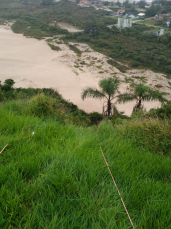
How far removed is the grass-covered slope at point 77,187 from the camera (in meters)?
1.46

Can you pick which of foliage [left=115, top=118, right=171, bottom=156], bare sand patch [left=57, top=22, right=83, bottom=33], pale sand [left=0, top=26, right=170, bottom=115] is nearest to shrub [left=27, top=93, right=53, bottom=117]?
foliage [left=115, top=118, right=171, bottom=156]

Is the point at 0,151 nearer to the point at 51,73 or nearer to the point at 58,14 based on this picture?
the point at 51,73

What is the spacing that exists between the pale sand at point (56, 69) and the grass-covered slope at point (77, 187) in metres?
11.6

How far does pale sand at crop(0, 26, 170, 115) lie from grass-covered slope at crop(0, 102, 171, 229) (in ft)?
38.2

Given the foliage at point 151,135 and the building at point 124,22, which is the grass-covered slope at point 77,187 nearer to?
the foliage at point 151,135

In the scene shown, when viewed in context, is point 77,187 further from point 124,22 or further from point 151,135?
point 124,22

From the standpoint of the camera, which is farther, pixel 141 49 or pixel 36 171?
pixel 141 49

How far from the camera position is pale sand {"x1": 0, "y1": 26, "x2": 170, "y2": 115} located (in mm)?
17078

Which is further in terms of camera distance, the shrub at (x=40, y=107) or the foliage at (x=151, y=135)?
the shrub at (x=40, y=107)

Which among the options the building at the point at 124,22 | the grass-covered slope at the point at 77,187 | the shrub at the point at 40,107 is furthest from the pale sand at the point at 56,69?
the building at the point at 124,22

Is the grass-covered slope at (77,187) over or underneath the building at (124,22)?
underneath

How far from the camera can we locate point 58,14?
56.8m

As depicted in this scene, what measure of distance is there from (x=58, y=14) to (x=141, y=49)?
37359 millimetres

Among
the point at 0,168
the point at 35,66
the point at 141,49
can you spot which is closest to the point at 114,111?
the point at 0,168
